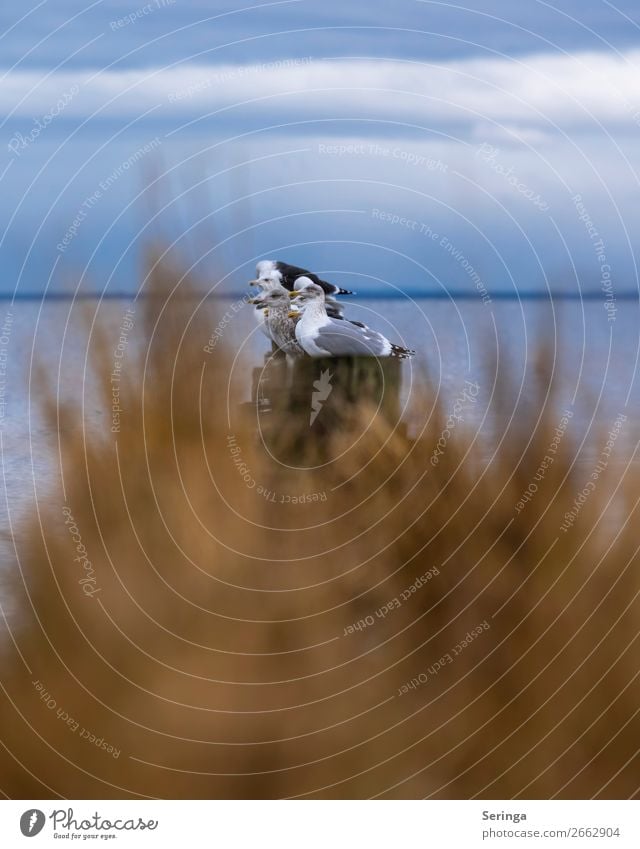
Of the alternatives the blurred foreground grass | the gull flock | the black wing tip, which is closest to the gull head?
the gull flock

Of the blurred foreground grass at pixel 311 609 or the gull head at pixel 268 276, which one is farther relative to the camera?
the gull head at pixel 268 276

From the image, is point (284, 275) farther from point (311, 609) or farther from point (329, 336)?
point (311, 609)

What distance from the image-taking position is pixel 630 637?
159 cm

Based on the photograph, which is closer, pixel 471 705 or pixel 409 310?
pixel 471 705

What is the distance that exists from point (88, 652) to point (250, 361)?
0.54 m

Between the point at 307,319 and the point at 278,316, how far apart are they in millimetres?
51

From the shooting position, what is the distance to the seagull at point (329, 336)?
1.63m

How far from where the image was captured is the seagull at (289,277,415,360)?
163 centimetres

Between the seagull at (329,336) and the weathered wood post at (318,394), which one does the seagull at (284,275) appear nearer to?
the seagull at (329,336)

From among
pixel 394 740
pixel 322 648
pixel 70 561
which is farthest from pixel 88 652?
pixel 394 740

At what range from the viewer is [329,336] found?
5.36ft

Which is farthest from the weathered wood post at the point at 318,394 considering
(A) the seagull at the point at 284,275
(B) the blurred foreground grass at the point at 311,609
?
(A) the seagull at the point at 284,275

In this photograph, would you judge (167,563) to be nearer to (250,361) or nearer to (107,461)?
(107,461)

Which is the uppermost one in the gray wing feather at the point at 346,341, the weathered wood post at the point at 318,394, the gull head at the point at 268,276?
the gull head at the point at 268,276
